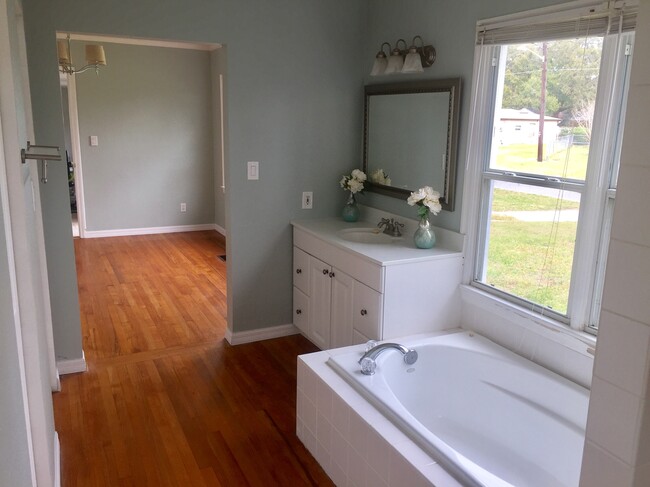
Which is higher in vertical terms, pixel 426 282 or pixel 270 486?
pixel 426 282

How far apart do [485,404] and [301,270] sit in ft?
5.18

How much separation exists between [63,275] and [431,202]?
6.97 feet

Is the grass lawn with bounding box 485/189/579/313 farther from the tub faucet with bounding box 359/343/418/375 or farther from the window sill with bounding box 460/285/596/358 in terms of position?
the tub faucet with bounding box 359/343/418/375

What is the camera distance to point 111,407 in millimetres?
3002

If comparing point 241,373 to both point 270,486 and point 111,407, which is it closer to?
point 111,407

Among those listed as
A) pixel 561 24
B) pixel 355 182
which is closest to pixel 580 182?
pixel 561 24

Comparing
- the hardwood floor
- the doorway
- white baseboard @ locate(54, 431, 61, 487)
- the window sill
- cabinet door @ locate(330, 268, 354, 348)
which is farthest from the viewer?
the doorway

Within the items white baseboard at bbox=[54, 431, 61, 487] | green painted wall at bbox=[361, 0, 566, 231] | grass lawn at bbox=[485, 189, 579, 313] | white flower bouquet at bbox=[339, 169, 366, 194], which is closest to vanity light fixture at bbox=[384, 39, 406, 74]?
green painted wall at bbox=[361, 0, 566, 231]

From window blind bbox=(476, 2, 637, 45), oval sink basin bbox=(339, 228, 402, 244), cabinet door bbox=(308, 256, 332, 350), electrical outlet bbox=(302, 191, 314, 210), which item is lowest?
cabinet door bbox=(308, 256, 332, 350)

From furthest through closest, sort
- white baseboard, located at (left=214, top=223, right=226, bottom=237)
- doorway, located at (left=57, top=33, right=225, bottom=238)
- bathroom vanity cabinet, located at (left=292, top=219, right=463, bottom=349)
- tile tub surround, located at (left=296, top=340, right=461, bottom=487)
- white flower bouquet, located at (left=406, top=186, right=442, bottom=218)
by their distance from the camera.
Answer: white baseboard, located at (left=214, top=223, right=226, bottom=237) → doorway, located at (left=57, top=33, right=225, bottom=238) → white flower bouquet, located at (left=406, top=186, right=442, bottom=218) → bathroom vanity cabinet, located at (left=292, top=219, right=463, bottom=349) → tile tub surround, located at (left=296, top=340, right=461, bottom=487)

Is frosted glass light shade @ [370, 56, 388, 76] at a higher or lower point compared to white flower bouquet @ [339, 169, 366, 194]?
higher

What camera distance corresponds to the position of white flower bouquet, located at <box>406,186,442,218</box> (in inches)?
121

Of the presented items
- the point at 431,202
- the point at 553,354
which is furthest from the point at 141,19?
the point at 553,354

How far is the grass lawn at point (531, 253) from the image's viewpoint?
2.51 meters
